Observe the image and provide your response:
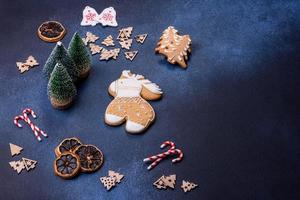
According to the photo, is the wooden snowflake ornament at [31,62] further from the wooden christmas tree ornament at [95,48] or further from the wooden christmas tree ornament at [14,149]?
the wooden christmas tree ornament at [14,149]

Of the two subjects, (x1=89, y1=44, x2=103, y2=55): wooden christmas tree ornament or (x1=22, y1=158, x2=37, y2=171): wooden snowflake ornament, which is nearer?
(x1=22, y1=158, x2=37, y2=171): wooden snowflake ornament

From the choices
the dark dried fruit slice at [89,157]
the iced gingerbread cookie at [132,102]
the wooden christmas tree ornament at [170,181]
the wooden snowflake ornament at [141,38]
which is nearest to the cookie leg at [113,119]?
the iced gingerbread cookie at [132,102]

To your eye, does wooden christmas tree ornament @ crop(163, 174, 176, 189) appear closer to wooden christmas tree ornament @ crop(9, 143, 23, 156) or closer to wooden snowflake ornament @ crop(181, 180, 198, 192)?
wooden snowflake ornament @ crop(181, 180, 198, 192)

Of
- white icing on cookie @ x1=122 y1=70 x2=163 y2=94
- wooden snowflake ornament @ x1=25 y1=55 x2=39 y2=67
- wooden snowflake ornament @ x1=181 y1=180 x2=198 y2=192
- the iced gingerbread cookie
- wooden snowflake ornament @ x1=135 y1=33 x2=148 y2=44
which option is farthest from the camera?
wooden snowflake ornament @ x1=135 y1=33 x2=148 y2=44

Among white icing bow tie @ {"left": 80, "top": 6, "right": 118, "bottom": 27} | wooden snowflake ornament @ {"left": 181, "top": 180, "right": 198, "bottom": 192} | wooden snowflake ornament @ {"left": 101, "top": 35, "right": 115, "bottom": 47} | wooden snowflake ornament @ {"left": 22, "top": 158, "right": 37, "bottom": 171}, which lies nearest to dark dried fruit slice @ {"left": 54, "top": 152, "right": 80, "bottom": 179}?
wooden snowflake ornament @ {"left": 22, "top": 158, "right": 37, "bottom": 171}

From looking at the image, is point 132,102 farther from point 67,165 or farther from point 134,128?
point 67,165

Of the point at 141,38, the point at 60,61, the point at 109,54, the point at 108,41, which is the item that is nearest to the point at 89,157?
the point at 60,61

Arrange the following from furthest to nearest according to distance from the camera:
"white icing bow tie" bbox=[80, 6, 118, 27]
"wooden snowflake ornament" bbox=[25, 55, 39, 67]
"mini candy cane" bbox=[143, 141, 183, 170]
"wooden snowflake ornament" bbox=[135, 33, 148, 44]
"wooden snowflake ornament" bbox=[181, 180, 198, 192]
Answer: "white icing bow tie" bbox=[80, 6, 118, 27], "wooden snowflake ornament" bbox=[135, 33, 148, 44], "wooden snowflake ornament" bbox=[25, 55, 39, 67], "mini candy cane" bbox=[143, 141, 183, 170], "wooden snowflake ornament" bbox=[181, 180, 198, 192]
